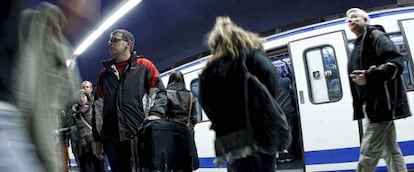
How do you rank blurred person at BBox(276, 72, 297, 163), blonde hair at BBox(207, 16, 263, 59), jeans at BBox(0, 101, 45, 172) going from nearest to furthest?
1. jeans at BBox(0, 101, 45, 172)
2. blonde hair at BBox(207, 16, 263, 59)
3. blurred person at BBox(276, 72, 297, 163)

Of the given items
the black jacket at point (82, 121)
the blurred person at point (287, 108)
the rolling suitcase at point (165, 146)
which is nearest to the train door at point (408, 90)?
the blurred person at point (287, 108)

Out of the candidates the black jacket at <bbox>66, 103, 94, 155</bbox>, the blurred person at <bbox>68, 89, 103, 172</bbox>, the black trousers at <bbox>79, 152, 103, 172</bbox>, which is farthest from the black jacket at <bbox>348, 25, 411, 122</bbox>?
the black jacket at <bbox>66, 103, 94, 155</bbox>

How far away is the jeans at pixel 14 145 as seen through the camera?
37.6 inches

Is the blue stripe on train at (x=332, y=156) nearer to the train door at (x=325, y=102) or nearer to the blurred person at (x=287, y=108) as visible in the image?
the train door at (x=325, y=102)

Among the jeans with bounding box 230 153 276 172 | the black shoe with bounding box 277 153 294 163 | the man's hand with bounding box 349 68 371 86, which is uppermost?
the man's hand with bounding box 349 68 371 86

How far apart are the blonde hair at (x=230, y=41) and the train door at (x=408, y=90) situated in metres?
2.82

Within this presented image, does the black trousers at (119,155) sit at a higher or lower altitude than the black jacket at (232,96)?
lower

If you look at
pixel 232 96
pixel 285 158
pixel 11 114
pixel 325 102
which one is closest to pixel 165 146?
pixel 232 96

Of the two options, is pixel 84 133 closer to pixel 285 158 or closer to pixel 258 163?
pixel 285 158

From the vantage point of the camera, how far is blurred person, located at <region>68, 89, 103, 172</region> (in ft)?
20.8

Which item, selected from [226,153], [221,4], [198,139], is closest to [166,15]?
[221,4]

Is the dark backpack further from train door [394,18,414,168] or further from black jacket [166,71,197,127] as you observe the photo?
train door [394,18,414,168]

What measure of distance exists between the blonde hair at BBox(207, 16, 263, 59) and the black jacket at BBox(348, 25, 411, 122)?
1187 millimetres

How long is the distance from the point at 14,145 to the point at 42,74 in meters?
0.32
